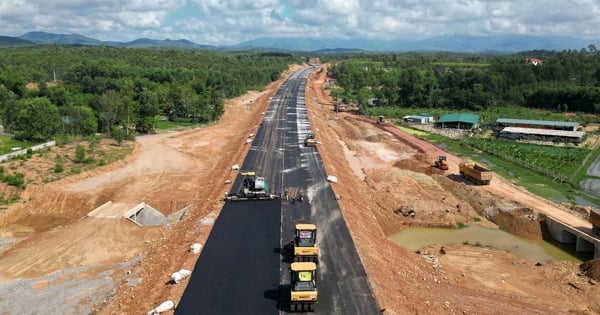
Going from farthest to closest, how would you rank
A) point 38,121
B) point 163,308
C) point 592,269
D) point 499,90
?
1. point 499,90
2. point 38,121
3. point 592,269
4. point 163,308

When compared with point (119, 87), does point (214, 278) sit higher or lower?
lower

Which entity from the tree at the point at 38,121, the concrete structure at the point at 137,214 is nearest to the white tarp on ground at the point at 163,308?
the concrete structure at the point at 137,214

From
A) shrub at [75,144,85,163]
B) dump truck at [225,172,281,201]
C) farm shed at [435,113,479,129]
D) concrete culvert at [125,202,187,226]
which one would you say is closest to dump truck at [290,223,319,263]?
dump truck at [225,172,281,201]

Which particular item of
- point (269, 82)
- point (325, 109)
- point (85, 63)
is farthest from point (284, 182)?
point (269, 82)

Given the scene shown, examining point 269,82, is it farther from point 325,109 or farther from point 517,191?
point 517,191

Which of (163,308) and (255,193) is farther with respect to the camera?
(255,193)

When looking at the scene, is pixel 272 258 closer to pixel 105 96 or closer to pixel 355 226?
pixel 355 226

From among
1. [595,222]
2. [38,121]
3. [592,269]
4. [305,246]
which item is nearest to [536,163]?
[595,222]
